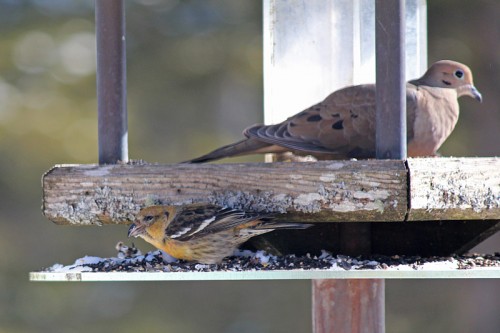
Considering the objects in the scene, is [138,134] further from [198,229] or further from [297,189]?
[297,189]

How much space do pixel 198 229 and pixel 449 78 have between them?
5.64 ft

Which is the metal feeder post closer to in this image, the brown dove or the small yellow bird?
the brown dove

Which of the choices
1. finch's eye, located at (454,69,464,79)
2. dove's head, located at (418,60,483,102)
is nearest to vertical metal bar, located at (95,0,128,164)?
dove's head, located at (418,60,483,102)

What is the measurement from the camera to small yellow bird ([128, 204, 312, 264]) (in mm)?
4023

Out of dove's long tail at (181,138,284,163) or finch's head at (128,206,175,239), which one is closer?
finch's head at (128,206,175,239)

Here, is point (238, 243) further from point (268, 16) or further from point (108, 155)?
point (268, 16)

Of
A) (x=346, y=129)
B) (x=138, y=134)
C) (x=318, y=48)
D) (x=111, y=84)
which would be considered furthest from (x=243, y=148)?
(x=138, y=134)

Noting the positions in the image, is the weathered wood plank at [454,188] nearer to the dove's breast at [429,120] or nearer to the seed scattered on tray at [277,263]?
the seed scattered on tray at [277,263]

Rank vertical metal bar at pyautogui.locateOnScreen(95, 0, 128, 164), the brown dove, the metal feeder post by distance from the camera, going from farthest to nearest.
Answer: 1. the metal feeder post
2. the brown dove
3. vertical metal bar at pyautogui.locateOnScreen(95, 0, 128, 164)

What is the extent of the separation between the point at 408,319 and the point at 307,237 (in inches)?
363

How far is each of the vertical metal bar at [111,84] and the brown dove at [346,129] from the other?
1.29 feet

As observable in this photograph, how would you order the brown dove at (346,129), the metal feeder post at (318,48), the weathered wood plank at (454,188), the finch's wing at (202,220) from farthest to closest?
the metal feeder post at (318,48), the brown dove at (346,129), the finch's wing at (202,220), the weathered wood plank at (454,188)

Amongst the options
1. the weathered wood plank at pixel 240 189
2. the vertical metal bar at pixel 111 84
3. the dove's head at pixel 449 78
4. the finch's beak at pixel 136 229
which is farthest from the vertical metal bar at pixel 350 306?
the dove's head at pixel 449 78

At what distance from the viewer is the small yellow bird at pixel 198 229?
4023mm
